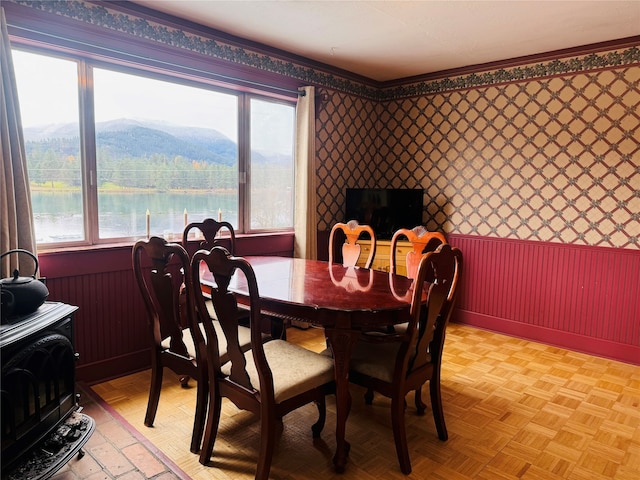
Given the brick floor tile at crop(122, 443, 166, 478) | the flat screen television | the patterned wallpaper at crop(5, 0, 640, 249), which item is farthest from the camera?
the flat screen television

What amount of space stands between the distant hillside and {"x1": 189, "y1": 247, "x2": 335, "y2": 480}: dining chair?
4.88 feet

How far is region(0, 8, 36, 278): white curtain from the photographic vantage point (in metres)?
2.27

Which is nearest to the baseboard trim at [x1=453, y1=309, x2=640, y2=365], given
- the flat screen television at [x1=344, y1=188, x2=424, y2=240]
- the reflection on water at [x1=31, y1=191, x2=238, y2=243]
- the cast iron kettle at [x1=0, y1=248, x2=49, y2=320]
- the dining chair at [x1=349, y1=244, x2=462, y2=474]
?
the flat screen television at [x1=344, y1=188, x2=424, y2=240]

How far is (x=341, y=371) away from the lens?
1881 millimetres

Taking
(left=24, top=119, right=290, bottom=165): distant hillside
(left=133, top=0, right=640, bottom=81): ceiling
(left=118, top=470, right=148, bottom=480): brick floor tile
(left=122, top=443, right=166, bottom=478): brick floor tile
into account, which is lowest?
(left=118, top=470, right=148, bottom=480): brick floor tile

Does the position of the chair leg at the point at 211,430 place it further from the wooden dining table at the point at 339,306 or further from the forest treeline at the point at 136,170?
the forest treeline at the point at 136,170

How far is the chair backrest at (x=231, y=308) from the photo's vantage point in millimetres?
1660

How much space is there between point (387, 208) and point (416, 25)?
168 centimetres

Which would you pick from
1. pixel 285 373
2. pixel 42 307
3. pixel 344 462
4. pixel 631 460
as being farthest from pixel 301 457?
pixel 631 460

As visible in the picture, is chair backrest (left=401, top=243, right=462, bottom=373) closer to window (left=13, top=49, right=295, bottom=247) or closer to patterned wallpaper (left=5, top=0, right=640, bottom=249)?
window (left=13, top=49, right=295, bottom=247)

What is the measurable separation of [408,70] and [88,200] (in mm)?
3017

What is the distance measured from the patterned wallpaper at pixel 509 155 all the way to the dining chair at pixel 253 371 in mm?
2466

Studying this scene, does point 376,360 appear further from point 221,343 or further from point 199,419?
point 199,419

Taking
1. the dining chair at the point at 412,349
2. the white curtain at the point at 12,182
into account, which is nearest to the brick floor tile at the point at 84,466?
the white curtain at the point at 12,182
